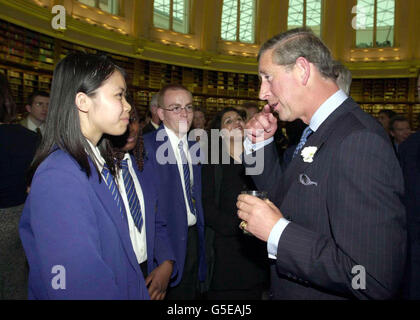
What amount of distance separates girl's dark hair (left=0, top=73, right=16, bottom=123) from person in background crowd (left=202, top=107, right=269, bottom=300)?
1553 millimetres

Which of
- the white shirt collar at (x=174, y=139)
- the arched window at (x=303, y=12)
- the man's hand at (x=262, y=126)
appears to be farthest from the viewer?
the arched window at (x=303, y=12)

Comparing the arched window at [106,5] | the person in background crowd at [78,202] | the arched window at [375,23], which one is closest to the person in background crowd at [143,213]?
the person in background crowd at [78,202]

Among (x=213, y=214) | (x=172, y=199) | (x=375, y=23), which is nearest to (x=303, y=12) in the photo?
(x=375, y=23)

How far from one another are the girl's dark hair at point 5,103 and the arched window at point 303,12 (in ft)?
40.3

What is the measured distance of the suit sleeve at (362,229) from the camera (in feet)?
3.50

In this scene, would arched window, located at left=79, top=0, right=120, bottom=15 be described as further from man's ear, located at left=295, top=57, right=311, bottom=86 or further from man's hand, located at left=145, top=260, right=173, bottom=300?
man's ear, located at left=295, top=57, right=311, bottom=86

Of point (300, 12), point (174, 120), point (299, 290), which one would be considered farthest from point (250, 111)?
point (300, 12)

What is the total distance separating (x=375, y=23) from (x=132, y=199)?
561 inches

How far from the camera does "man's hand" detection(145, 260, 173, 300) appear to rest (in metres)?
2.00

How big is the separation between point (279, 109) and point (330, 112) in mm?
245
